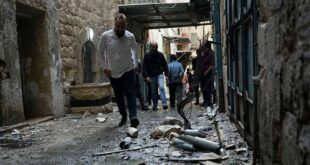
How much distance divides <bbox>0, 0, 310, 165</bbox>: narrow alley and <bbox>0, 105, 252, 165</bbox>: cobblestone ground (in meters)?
0.01

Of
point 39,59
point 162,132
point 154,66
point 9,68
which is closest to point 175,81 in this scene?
point 154,66

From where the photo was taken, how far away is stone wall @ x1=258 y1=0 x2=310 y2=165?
4.87 feet

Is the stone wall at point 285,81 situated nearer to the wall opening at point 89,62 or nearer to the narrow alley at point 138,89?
the narrow alley at point 138,89

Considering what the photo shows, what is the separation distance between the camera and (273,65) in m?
2.10

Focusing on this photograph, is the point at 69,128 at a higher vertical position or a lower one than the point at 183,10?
lower

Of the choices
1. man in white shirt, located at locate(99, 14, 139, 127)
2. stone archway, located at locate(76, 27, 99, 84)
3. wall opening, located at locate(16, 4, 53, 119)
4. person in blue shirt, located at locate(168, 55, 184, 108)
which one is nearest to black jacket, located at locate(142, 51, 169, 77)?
person in blue shirt, located at locate(168, 55, 184, 108)

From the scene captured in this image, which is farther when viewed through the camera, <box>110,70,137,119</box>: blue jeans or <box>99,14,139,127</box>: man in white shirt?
<box>99,14,139,127</box>: man in white shirt

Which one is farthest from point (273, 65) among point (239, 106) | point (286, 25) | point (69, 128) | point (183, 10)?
point (183, 10)

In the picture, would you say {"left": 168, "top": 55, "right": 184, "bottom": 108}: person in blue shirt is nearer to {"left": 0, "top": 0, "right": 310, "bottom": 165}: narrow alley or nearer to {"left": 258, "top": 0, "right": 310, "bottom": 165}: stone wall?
{"left": 0, "top": 0, "right": 310, "bottom": 165}: narrow alley

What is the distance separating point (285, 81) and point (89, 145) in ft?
10.2

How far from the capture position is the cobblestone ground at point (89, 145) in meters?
3.72

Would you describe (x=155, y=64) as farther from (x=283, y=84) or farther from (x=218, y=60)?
(x=283, y=84)

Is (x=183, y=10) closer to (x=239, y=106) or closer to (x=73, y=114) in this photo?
(x=73, y=114)

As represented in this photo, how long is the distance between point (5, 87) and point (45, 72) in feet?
5.59
